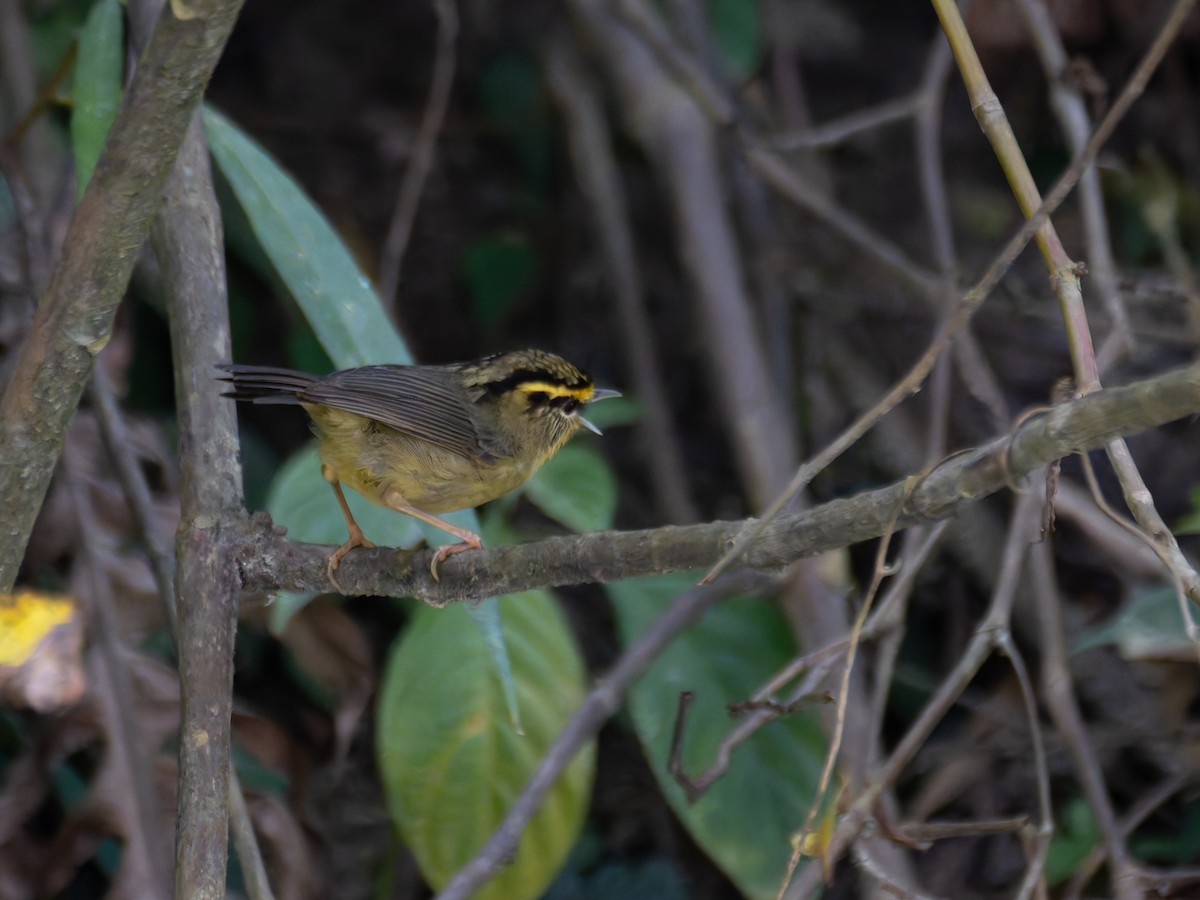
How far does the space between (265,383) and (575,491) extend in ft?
4.05

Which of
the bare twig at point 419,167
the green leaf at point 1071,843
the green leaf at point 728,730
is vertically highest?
the bare twig at point 419,167

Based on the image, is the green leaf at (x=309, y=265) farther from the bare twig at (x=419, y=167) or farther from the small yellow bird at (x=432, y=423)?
the bare twig at (x=419, y=167)

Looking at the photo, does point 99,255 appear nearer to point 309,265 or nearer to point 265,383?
point 265,383

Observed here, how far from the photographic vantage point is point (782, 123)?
209 inches

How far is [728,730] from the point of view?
11.6 feet

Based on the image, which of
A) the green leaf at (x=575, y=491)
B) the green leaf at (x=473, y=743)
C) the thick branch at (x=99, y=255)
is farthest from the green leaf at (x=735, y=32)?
the thick branch at (x=99, y=255)

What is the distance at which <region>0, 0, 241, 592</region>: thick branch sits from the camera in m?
1.88

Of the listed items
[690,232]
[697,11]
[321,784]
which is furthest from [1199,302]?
[321,784]

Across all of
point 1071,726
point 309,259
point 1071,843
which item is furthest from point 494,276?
point 1071,843

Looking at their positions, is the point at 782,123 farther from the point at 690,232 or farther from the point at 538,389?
the point at 538,389

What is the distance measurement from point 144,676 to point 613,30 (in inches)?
116

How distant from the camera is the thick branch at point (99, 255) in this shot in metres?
1.88

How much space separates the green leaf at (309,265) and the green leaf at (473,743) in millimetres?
523

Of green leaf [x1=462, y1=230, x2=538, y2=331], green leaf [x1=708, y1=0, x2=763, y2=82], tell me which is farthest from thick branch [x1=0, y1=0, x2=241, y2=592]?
green leaf [x1=708, y1=0, x2=763, y2=82]
